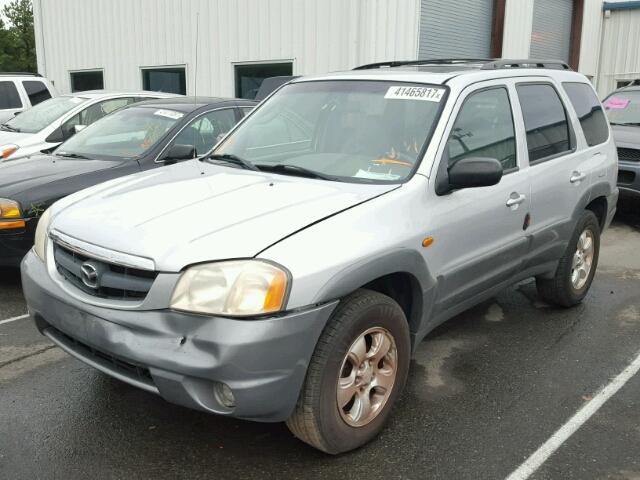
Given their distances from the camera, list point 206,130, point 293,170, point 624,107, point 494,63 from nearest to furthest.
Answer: point 293,170 → point 494,63 → point 206,130 → point 624,107

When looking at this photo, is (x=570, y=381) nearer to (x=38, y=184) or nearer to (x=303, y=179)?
(x=303, y=179)

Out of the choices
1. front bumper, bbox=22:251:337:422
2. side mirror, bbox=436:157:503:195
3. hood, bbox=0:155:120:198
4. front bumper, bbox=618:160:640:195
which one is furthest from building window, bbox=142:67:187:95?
front bumper, bbox=22:251:337:422

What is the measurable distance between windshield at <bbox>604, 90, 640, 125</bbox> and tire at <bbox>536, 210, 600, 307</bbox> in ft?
16.2

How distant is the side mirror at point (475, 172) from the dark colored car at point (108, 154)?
7.57 feet

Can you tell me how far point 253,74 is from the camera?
13.8 meters

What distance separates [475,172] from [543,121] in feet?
4.66

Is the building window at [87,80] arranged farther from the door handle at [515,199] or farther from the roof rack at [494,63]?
the door handle at [515,199]

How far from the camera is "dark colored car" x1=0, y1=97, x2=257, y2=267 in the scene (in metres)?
4.96

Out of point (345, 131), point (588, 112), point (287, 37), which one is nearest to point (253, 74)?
point (287, 37)

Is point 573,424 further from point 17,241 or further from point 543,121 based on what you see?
point 17,241

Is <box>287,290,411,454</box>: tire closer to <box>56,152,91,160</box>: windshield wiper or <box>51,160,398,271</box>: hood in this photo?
<box>51,160,398,271</box>: hood

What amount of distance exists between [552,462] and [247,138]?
2.55 meters

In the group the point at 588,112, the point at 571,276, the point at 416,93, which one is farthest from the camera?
the point at 588,112

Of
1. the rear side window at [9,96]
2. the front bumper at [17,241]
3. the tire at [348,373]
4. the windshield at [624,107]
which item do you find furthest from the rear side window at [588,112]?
the rear side window at [9,96]
